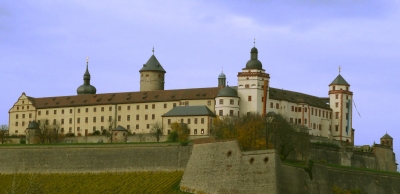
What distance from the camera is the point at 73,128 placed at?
12156cm

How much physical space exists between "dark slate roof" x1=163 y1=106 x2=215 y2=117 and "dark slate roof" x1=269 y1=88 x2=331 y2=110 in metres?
6.88

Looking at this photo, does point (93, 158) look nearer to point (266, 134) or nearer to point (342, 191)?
point (266, 134)

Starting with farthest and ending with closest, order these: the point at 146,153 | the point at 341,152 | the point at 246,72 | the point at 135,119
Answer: the point at 135,119, the point at 246,72, the point at 341,152, the point at 146,153

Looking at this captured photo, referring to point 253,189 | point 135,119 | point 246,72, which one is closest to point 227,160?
point 253,189

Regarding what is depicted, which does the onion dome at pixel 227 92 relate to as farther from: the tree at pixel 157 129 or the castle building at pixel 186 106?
the tree at pixel 157 129

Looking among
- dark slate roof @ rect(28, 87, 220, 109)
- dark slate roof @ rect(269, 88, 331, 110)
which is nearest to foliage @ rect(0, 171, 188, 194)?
dark slate roof @ rect(28, 87, 220, 109)

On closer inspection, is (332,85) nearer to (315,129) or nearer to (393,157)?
(315,129)

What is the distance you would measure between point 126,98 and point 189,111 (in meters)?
10.7

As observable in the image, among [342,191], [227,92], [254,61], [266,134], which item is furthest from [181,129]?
[342,191]

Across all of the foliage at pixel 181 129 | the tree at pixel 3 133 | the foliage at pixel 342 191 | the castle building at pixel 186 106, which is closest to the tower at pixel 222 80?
the castle building at pixel 186 106

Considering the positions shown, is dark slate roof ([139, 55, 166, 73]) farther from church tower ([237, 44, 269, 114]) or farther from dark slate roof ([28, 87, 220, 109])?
church tower ([237, 44, 269, 114])

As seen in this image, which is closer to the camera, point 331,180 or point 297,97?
point 331,180

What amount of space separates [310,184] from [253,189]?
5.74 m

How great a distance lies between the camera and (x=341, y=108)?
389 ft
